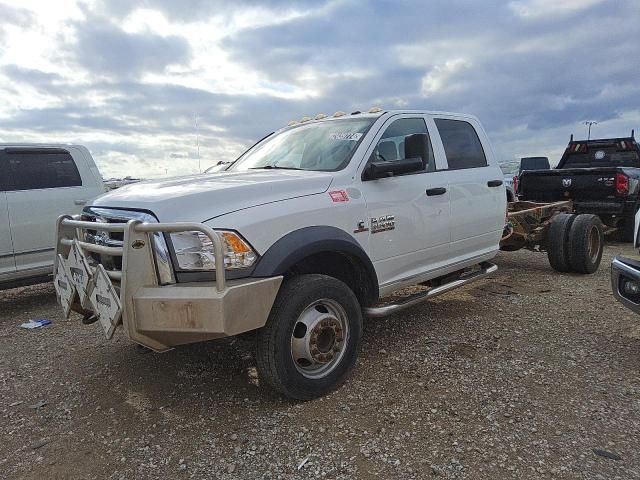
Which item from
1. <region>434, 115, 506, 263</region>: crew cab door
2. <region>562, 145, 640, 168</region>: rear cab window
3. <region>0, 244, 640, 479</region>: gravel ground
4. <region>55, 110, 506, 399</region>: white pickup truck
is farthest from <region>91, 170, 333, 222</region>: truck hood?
<region>562, 145, 640, 168</region>: rear cab window

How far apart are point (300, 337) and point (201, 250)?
862mm

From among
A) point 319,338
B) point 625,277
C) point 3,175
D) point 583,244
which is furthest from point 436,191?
point 3,175

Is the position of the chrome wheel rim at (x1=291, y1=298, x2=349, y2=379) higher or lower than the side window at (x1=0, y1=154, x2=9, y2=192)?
lower

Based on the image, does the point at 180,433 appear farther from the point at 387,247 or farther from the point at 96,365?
the point at 387,247

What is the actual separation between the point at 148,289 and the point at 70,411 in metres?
1.22

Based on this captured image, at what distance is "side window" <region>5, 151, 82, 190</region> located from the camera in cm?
582

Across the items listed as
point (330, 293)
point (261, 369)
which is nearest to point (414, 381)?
point (330, 293)

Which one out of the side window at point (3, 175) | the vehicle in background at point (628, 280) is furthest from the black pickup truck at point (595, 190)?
the side window at point (3, 175)

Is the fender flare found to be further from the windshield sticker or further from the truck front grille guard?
the windshield sticker

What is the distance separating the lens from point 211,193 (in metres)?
2.93

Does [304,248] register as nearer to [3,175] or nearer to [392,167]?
[392,167]

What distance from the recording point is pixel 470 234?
468 centimetres

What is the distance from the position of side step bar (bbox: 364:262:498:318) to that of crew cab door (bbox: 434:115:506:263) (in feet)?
0.61

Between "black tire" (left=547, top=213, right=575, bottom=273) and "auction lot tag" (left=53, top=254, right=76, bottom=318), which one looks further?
"black tire" (left=547, top=213, right=575, bottom=273)
